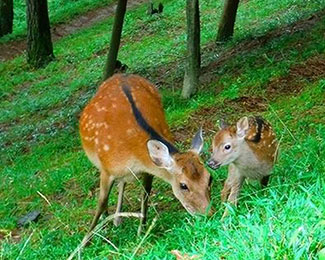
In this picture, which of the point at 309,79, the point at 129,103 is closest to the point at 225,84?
the point at 309,79

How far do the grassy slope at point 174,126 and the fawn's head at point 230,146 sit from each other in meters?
0.37

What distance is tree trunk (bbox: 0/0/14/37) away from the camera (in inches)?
1040

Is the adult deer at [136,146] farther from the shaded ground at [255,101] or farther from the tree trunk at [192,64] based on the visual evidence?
the tree trunk at [192,64]

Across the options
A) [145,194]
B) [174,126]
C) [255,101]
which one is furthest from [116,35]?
[145,194]

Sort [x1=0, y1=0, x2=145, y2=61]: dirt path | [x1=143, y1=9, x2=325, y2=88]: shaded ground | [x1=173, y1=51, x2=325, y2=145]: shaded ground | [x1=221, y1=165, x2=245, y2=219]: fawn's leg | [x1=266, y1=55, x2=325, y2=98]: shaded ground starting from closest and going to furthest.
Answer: [x1=221, y1=165, x2=245, y2=219]: fawn's leg, [x1=173, y1=51, x2=325, y2=145]: shaded ground, [x1=266, y1=55, x2=325, y2=98]: shaded ground, [x1=143, y1=9, x2=325, y2=88]: shaded ground, [x1=0, y1=0, x2=145, y2=61]: dirt path

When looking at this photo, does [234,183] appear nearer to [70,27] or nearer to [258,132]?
[258,132]

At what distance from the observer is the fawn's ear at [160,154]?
6289mm

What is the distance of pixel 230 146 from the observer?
640 centimetres

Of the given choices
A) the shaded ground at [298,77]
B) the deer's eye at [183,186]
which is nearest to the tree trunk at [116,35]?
the shaded ground at [298,77]

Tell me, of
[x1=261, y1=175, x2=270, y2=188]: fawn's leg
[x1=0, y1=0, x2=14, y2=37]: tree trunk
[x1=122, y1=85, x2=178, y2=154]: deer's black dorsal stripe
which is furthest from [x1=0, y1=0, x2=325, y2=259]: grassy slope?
[x1=0, y1=0, x2=14, y2=37]: tree trunk

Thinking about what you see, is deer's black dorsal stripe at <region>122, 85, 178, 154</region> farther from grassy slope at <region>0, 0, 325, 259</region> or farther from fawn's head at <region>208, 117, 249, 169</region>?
grassy slope at <region>0, 0, 325, 259</region>

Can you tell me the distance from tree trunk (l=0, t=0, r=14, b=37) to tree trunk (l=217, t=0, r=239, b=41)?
12.8m

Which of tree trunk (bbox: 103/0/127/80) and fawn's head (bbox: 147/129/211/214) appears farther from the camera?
tree trunk (bbox: 103/0/127/80)

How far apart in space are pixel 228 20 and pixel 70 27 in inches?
479
